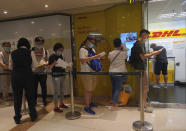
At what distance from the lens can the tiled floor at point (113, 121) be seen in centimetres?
227

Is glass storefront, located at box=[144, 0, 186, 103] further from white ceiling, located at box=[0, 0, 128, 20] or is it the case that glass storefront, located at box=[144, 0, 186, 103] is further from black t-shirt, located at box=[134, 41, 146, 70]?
white ceiling, located at box=[0, 0, 128, 20]

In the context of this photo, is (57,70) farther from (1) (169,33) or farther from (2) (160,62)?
(1) (169,33)

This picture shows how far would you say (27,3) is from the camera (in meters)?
3.09

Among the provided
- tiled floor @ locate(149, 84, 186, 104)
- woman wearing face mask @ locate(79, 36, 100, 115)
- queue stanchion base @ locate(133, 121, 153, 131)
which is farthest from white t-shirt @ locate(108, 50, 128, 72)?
tiled floor @ locate(149, 84, 186, 104)

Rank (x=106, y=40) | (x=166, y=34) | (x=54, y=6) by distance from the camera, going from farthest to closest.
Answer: (x=106, y=40)
(x=166, y=34)
(x=54, y=6)

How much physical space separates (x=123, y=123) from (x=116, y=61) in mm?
1162

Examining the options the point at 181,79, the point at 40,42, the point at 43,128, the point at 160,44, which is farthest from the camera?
the point at 181,79

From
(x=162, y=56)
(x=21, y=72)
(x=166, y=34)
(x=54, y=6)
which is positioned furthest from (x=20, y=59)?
(x=166, y=34)

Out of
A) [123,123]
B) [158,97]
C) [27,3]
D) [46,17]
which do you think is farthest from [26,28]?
[158,97]

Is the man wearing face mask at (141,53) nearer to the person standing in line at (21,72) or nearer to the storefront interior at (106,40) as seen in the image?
the storefront interior at (106,40)

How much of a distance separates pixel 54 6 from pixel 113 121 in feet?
9.56

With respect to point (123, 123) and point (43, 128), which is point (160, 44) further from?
point (43, 128)

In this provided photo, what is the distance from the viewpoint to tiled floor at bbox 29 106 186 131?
89.4 inches

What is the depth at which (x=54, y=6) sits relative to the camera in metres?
3.33
